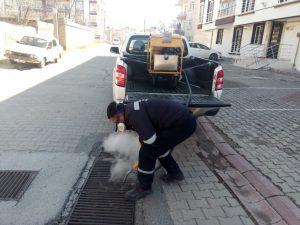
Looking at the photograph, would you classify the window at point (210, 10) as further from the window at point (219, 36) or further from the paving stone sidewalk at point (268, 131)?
the paving stone sidewalk at point (268, 131)

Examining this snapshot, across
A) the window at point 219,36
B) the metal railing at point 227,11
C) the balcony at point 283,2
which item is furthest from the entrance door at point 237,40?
the balcony at point 283,2

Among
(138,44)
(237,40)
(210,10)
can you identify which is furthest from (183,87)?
(210,10)

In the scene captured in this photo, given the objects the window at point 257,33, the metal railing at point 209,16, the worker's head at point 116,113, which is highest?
the metal railing at point 209,16

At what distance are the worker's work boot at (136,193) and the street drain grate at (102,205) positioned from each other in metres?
0.06

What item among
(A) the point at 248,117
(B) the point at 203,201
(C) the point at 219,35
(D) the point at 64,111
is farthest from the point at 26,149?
(C) the point at 219,35

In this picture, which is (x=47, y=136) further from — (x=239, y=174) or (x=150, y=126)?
(x=239, y=174)

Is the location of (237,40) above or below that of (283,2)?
below

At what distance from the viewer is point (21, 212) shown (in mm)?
3045

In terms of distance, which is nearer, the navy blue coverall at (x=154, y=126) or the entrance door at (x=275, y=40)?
the navy blue coverall at (x=154, y=126)

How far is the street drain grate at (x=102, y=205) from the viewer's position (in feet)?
10.0

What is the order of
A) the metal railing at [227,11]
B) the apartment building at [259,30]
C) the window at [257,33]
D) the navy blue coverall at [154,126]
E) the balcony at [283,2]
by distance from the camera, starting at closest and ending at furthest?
the navy blue coverall at [154,126]
the balcony at [283,2]
the apartment building at [259,30]
the window at [257,33]
the metal railing at [227,11]

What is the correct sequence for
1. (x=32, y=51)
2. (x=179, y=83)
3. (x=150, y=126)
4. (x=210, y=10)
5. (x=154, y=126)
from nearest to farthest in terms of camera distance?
(x=150, y=126) < (x=154, y=126) < (x=179, y=83) < (x=32, y=51) < (x=210, y=10)

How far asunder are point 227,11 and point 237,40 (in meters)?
3.85

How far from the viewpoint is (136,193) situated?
340 centimetres
